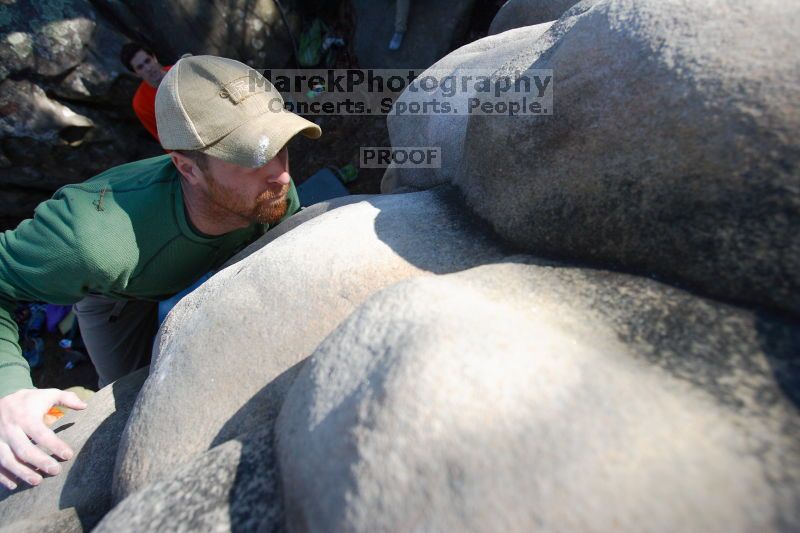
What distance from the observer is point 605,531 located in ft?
1.44

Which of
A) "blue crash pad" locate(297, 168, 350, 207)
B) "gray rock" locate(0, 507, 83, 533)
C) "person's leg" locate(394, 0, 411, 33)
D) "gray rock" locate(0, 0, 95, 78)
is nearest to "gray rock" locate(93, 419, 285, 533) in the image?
"gray rock" locate(0, 507, 83, 533)

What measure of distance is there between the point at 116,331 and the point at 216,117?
0.97 metres

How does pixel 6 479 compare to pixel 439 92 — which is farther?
pixel 439 92

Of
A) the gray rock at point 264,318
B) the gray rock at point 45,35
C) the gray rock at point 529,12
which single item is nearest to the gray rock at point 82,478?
the gray rock at point 264,318

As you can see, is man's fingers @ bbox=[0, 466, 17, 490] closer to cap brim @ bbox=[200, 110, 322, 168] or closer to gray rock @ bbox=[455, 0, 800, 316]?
cap brim @ bbox=[200, 110, 322, 168]

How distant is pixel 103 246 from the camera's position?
4.15 ft

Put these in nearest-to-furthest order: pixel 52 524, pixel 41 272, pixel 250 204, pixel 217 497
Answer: pixel 217 497 < pixel 52 524 < pixel 41 272 < pixel 250 204

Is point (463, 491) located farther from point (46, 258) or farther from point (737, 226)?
point (46, 258)

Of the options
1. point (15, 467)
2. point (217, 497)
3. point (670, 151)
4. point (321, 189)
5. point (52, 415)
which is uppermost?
point (670, 151)

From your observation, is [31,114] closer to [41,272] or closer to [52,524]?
[41,272]

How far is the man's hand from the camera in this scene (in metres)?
0.96

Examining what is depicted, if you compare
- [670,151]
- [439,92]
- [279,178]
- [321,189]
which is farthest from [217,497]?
[321,189]

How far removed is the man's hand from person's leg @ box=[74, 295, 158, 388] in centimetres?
66

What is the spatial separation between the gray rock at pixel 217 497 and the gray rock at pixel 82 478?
317 millimetres
